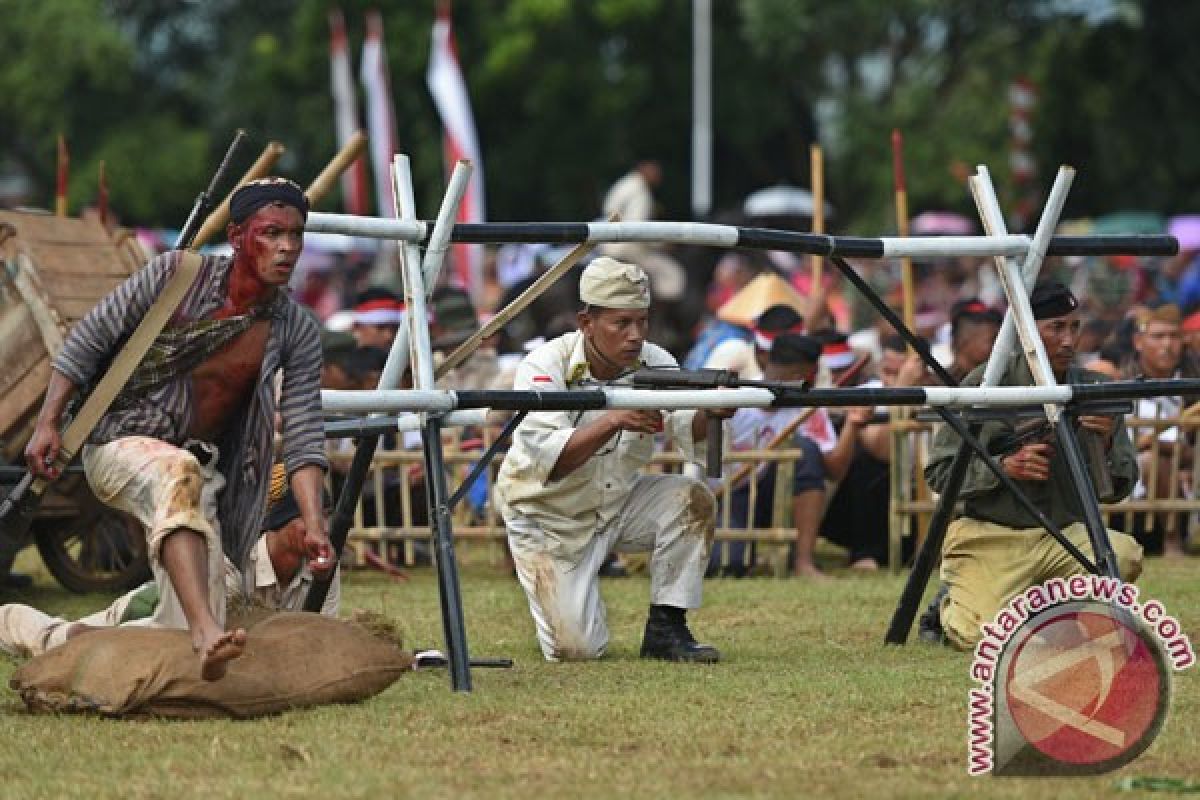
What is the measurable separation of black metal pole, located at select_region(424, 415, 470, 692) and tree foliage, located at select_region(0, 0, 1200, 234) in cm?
2633

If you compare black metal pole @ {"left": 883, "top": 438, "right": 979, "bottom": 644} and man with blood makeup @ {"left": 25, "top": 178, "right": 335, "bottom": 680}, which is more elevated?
man with blood makeup @ {"left": 25, "top": 178, "right": 335, "bottom": 680}

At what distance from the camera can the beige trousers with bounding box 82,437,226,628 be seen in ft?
23.5

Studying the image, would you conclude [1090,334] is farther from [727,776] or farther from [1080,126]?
[1080,126]

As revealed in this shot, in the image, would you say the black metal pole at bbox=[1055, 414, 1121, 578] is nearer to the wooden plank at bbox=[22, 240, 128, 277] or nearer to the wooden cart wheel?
the wooden plank at bbox=[22, 240, 128, 277]

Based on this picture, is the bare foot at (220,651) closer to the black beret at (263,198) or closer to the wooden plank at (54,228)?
the black beret at (263,198)

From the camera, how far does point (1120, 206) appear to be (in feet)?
116

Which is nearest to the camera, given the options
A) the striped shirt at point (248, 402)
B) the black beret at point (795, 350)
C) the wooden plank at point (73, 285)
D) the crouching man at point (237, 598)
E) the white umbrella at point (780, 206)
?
the striped shirt at point (248, 402)

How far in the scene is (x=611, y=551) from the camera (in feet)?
30.4

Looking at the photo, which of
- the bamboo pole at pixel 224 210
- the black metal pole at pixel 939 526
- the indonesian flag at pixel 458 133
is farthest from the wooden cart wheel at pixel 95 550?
the indonesian flag at pixel 458 133

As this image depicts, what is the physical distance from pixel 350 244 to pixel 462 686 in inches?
1080

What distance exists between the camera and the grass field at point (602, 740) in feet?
19.6

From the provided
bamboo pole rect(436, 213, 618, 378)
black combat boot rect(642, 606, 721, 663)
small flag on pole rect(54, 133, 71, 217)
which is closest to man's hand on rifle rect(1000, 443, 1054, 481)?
black combat boot rect(642, 606, 721, 663)

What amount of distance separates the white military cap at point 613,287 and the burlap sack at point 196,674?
71.7 inches

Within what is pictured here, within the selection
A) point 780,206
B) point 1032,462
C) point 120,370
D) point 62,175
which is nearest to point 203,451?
point 120,370
